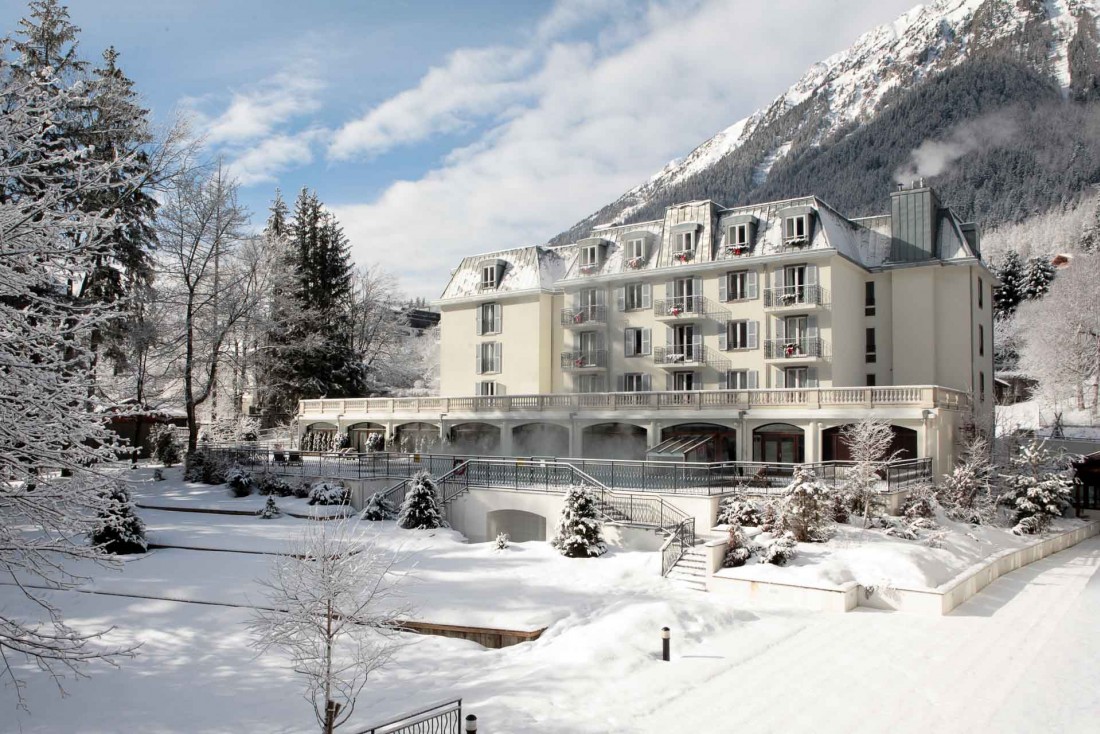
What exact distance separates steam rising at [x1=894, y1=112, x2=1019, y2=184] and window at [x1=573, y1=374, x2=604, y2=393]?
285 ft

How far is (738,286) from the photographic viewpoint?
Answer: 1555 inches

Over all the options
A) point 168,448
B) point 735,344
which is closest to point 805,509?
point 735,344

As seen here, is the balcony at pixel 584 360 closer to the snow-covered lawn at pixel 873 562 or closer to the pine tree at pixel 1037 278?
the snow-covered lawn at pixel 873 562

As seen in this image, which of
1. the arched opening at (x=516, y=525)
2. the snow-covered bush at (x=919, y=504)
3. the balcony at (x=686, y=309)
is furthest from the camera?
the balcony at (x=686, y=309)

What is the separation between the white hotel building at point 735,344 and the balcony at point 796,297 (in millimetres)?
69

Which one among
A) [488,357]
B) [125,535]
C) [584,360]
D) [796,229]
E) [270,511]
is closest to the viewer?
[125,535]

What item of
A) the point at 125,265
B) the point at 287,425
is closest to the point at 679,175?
the point at 287,425

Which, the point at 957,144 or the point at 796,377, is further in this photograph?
the point at 957,144

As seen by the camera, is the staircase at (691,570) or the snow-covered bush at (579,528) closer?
the staircase at (691,570)

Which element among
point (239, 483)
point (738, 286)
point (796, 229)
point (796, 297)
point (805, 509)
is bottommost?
point (239, 483)

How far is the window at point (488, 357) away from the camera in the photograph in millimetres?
47281

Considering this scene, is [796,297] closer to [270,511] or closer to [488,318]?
[488,318]

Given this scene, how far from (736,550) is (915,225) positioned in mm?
24782

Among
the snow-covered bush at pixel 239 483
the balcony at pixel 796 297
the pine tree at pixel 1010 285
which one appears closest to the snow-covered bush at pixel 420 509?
the snow-covered bush at pixel 239 483
